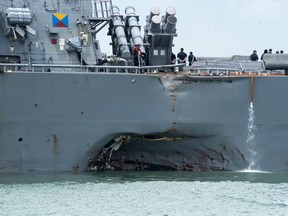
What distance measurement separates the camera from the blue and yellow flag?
28766 millimetres

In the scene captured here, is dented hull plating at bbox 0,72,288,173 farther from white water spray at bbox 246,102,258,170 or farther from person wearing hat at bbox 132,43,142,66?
person wearing hat at bbox 132,43,142,66

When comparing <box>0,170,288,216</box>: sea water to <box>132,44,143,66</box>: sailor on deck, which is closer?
<box>0,170,288,216</box>: sea water

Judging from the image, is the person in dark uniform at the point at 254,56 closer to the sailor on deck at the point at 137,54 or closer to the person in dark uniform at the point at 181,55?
the person in dark uniform at the point at 181,55

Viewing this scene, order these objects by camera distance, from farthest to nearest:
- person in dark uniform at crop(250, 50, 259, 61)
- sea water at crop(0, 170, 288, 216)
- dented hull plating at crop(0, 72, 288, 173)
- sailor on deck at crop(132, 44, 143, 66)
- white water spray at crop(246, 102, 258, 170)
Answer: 1. person in dark uniform at crop(250, 50, 259, 61)
2. sailor on deck at crop(132, 44, 143, 66)
3. white water spray at crop(246, 102, 258, 170)
4. dented hull plating at crop(0, 72, 288, 173)
5. sea water at crop(0, 170, 288, 216)

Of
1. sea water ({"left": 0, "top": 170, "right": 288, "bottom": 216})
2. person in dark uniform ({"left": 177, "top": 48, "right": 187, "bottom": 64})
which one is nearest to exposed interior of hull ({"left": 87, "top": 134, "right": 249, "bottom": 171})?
sea water ({"left": 0, "top": 170, "right": 288, "bottom": 216})

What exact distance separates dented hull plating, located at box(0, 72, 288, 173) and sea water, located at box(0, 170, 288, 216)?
0.52 meters

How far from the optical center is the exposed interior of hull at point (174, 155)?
88.4ft

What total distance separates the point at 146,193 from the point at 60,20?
26.0 feet

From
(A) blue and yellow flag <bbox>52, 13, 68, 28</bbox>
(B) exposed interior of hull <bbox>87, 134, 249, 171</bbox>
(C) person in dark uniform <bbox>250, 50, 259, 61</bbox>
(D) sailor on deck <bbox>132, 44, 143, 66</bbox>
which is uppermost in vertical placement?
(A) blue and yellow flag <bbox>52, 13, 68, 28</bbox>

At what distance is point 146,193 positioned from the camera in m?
23.3

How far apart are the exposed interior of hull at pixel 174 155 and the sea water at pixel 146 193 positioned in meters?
0.41

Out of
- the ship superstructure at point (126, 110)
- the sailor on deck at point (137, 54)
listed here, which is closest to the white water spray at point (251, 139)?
the ship superstructure at point (126, 110)

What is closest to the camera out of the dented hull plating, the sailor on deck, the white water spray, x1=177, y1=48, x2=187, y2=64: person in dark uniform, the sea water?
the sea water

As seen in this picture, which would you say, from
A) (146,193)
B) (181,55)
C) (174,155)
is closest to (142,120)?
(174,155)
